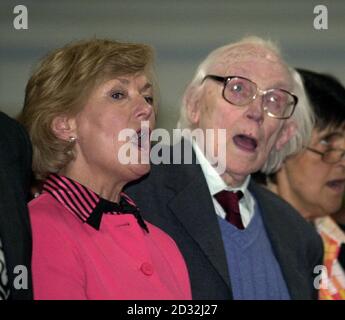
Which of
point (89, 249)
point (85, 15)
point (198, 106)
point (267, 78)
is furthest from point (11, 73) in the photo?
point (89, 249)

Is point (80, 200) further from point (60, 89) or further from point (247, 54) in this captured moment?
point (247, 54)

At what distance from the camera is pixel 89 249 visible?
7.07 feet

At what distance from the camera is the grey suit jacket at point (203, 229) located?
2516mm

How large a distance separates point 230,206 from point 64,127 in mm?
707

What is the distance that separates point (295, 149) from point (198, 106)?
51 centimetres

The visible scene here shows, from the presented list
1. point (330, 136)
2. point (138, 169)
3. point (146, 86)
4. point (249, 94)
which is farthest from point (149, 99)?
point (330, 136)

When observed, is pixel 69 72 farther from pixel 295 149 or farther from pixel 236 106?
pixel 295 149

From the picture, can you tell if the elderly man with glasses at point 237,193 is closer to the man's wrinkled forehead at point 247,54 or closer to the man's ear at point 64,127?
the man's wrinkled forehead at point 247,54

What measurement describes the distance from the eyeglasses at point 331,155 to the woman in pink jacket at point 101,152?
1191mm

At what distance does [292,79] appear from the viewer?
3.06m

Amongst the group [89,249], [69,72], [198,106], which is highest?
[69,72]

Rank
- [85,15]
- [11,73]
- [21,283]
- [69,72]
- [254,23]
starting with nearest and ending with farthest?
[21,283], [69,72], [11,73], [85,15], [254,23]

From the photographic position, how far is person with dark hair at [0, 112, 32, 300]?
1.83m

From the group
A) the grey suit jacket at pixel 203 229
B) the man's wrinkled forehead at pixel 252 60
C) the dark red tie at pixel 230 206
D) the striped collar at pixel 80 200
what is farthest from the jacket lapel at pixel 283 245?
the striped collar at pixel 80 200
